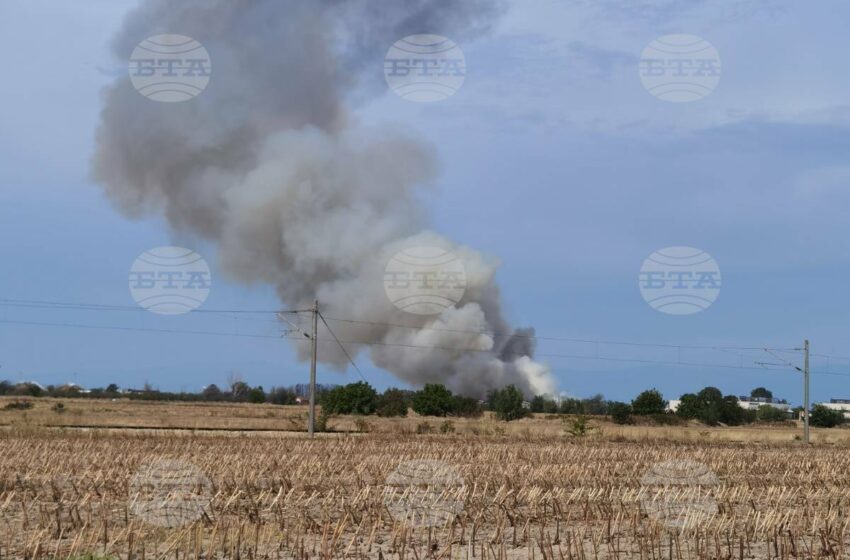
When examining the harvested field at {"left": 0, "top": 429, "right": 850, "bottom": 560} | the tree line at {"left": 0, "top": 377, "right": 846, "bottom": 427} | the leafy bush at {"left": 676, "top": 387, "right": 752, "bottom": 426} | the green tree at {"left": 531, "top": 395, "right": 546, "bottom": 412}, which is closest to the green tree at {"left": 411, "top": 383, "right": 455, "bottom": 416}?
the tree line at {"left": 0, "top": 377, "right": 846, "bottom": 427}

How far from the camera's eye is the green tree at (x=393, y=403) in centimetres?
9581

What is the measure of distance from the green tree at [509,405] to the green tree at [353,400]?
1186 cm

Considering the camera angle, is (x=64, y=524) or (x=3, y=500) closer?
(x=64, y=524)

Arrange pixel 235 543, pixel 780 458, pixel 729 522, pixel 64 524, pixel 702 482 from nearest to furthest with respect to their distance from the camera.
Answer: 1. pixel 235 543
2. pixel 64 524
3. pixel 729 522
4. pixel 702 482
5. pixel 780 458

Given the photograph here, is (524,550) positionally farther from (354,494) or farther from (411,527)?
(354,494)

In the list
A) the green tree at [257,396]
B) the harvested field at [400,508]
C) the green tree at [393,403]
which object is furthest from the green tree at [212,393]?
the harvested field at [400,508]

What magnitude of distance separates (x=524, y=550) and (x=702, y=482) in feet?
40.5

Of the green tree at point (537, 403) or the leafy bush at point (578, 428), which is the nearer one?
the leafy bush at point (578, 428)

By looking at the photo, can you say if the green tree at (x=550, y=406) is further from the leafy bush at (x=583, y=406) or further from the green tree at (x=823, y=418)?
the green tree at (x=823, y=418)

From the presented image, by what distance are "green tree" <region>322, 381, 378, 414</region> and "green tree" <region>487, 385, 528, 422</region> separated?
11.9m

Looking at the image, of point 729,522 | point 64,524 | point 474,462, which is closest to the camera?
point 64,524

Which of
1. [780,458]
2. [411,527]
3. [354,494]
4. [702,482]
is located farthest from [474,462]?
[411,527]

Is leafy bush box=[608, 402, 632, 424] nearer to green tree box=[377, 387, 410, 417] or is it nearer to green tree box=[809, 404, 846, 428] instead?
green tree box=[377, 387, 410, 417]

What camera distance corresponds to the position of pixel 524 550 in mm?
13578
